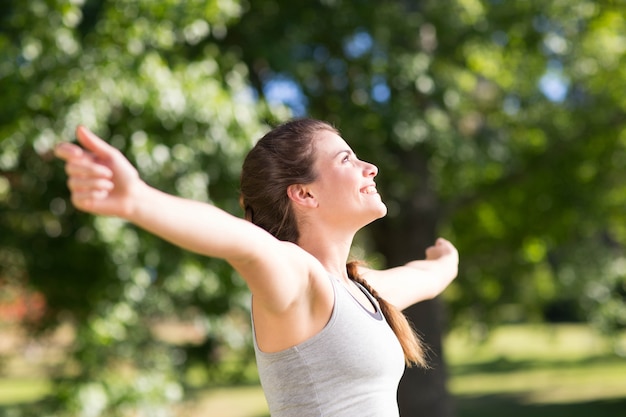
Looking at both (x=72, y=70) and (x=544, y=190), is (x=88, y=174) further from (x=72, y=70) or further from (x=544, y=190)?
(x=544, y=190)

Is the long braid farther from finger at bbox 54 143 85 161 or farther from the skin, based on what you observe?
finger at bbox 54 143 85 161

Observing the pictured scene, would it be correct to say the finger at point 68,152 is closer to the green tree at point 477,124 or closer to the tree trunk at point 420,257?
the green tree at point 477,124

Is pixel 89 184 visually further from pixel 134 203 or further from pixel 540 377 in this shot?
pixel 540 377

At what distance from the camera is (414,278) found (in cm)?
288

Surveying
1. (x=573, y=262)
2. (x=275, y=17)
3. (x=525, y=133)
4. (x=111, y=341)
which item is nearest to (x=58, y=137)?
(x=111, y=341)

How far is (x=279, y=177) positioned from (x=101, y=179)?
93 cm

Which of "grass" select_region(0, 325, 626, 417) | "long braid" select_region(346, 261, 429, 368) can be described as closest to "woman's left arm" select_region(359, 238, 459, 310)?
"long braid" select_region(346, 261, 429, 368)

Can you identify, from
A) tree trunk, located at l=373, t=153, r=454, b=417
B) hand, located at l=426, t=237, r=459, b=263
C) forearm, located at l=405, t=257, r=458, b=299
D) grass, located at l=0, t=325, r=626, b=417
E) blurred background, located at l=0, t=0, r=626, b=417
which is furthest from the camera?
grass, located at l=0, t=325, r=626, b=417

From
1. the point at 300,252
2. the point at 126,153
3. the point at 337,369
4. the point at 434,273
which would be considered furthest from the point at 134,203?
the point at 126,153

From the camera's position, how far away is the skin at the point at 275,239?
1.48 metres

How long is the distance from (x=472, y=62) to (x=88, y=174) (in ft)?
31.4

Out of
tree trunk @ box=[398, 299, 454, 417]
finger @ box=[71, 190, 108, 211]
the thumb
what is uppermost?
tree trunk @ box=[398, 299, 454, 417]

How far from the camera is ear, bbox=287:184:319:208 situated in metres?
2.36

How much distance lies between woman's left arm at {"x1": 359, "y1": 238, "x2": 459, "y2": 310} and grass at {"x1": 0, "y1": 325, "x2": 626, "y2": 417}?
9878mm
